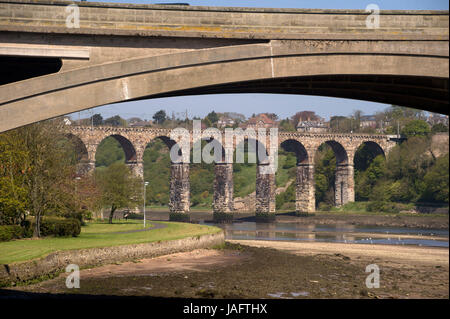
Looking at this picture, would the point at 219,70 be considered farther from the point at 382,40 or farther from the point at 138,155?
the point at 138,155

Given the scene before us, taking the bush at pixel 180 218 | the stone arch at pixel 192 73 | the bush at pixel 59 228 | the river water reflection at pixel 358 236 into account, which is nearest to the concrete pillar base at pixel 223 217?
the bush at pixel 180 218

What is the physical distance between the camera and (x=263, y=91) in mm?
19406

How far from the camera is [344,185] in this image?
343ft

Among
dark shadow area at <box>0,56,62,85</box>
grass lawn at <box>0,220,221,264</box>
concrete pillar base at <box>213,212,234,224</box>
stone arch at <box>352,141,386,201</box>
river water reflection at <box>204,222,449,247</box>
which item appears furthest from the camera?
stone arch at <box>352,141,386,201</box>

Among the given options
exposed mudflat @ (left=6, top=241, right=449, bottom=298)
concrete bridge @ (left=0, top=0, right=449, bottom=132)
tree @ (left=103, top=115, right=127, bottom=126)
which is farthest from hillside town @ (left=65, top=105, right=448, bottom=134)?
concrete bridge @ (left=0, top=0, right=449, bottom=132)

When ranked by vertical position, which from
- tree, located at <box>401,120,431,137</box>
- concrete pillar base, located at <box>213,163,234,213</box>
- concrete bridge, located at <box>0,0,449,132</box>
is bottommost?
concrete pillar base, located at <box>213,163,234,213</box>

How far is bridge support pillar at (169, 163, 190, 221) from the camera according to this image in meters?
92.4

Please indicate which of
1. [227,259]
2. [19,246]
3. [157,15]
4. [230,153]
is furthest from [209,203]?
[157,15]

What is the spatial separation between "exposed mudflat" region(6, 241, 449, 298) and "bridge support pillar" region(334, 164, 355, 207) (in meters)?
52.2

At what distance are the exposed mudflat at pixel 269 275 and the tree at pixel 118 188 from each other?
16.0m

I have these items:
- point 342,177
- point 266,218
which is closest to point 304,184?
point 342,177

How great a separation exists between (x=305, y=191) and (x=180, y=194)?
2381 cm

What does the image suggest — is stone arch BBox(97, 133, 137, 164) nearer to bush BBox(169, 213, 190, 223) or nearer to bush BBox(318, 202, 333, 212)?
bush BBox(169, 213, 190, 223)

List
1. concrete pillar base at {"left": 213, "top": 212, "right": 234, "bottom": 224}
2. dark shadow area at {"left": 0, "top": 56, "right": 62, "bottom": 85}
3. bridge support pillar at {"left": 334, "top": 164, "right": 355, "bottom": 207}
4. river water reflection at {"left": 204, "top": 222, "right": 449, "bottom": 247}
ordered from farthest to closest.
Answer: bridge support pillar at {"left": 334, "top": 164, "right": 355, "bottom": 207}
concrete pillar base at {"left": 213, "top": 212, "right": 234, "bottom": 224}
river water reflection at {"left": 204, "top": 222, "right": 449, "bottom": 247}
dark shadow area at {"left": 0, "top": 56, "right": 62, "bottom": 85}
